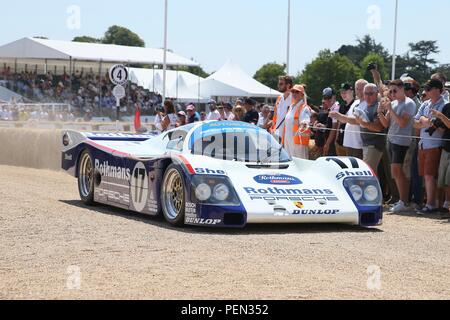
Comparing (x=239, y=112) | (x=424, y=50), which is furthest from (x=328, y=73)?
(x=239, y=112)

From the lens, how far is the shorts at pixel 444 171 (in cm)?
1207

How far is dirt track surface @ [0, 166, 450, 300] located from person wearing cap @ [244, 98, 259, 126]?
496 centimetres

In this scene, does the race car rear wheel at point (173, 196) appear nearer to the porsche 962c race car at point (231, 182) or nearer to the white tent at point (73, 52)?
the porsche 962c race car at point (231, 182)

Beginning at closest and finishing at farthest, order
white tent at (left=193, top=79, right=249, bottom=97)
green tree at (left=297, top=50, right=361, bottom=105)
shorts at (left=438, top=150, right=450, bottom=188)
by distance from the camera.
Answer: shorts at (left=438, top=150, right=450, bottom=188)
white tent at (left=193, top=79, right=249, bottom=97)
green tree at (left=297, top=50, right=361, bottom=105)

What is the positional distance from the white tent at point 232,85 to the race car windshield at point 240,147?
32.5 meters

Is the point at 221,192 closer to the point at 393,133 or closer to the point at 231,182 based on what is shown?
the point at 231,182

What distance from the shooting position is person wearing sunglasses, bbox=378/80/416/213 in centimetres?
1281

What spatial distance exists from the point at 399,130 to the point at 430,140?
0.63 metres

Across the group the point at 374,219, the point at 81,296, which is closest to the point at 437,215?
the point at 374,219

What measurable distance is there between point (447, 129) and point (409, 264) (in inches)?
178

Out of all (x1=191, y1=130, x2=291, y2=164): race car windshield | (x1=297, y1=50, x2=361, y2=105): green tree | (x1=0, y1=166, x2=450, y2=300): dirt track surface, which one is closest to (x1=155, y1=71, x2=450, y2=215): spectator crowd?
(x1=0, y1=166, x2=450, y2=300): dirt track surface

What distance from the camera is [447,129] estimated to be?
1223 cm

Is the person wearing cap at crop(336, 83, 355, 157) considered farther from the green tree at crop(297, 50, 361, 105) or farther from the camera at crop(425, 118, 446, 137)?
the green tree at crop(297, 50, 361, 105)

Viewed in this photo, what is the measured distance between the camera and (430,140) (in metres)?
12.5
